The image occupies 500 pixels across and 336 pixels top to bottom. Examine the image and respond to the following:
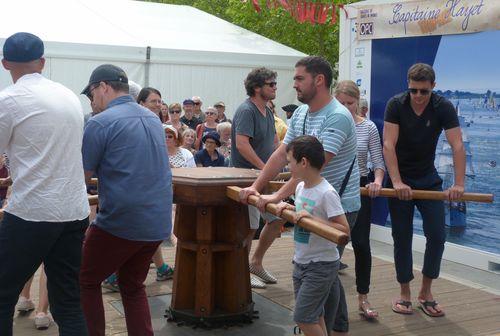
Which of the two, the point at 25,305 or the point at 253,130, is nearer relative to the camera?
the point at 25,305

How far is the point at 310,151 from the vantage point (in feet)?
11.9

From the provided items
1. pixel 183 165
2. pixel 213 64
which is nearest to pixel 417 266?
pixel 183 165

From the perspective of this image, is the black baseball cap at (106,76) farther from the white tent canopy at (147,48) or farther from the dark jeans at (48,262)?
the white tent canopy at (147,48)

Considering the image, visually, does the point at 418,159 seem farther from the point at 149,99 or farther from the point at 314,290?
the point at 149,99

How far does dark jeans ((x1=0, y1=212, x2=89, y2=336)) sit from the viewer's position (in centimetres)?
337

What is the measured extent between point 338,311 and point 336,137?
1095 mm

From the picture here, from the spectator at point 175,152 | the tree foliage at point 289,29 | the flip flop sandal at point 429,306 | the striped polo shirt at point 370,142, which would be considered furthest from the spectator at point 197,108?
the tree foliage at point 289,29

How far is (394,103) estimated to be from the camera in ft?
17.0

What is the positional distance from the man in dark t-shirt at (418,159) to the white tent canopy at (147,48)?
7526mm

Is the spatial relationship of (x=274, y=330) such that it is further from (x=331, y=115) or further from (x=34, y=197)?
(x=34, y=197)

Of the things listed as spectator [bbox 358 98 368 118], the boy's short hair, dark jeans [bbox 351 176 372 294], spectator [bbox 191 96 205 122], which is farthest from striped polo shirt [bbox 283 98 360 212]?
spectator [bbox 191 96 205 122]

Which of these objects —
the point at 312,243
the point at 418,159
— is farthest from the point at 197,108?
the point at 312,243

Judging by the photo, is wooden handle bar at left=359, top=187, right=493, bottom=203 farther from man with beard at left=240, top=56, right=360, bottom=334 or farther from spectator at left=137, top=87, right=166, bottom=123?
spectator at left=137, top=87, right=166, bottom=123

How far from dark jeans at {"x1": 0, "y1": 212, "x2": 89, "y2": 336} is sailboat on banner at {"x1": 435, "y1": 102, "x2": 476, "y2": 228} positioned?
4.62 m
